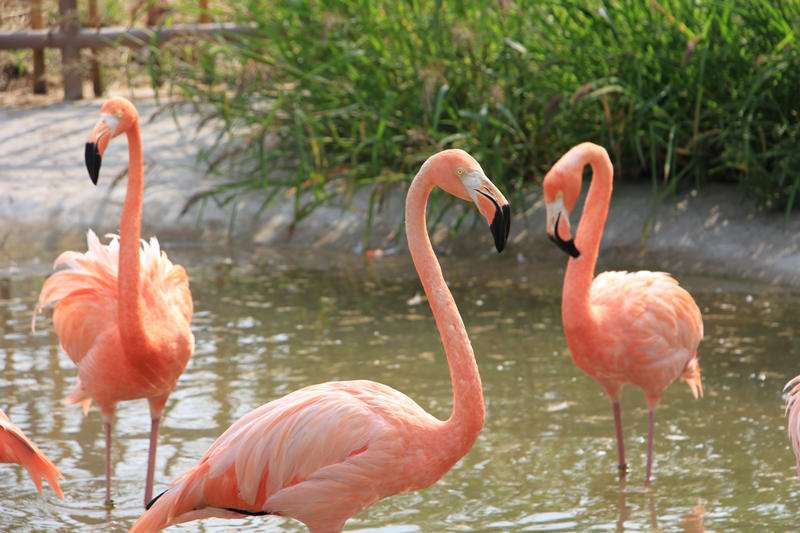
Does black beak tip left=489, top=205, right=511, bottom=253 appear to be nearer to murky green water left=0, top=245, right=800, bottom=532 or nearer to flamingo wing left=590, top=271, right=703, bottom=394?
murky green water left=0, top=245, right=800, bottom=532

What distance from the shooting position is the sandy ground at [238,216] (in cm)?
709

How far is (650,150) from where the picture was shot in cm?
754

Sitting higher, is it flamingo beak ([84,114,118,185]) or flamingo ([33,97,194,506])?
flamingo beak ([84,114,118,185])

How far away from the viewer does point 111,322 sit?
172 inches

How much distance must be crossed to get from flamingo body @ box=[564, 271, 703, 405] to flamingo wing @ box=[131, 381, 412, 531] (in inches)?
49.0

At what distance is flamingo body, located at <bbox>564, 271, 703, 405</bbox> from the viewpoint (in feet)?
14.6

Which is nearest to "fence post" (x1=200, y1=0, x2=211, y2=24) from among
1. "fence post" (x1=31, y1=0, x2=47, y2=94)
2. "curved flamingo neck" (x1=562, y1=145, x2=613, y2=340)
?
"fence post" (x1=31, y1=0, x2=47, y2=94)

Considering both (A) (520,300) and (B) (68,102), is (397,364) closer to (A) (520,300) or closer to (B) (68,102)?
(A) (520,300)

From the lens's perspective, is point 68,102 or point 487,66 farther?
point 68,102

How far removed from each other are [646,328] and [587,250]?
0.35 metres

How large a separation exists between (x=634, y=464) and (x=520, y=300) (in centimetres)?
213

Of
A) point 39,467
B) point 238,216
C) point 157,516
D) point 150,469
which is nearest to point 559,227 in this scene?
point 150,469

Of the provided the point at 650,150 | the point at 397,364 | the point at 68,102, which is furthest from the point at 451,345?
the point at 68,102

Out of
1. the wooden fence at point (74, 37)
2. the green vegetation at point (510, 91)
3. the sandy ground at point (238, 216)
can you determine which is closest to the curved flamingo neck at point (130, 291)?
the green vegetation at point (510, 91)
